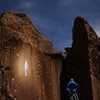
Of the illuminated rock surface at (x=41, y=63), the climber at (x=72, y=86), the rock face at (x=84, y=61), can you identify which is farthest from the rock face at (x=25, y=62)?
the climber at (x=72, y=86)

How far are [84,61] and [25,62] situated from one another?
15.0ft

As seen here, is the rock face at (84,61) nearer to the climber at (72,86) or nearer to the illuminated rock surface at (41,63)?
the illuminated rock surface at (41,63)

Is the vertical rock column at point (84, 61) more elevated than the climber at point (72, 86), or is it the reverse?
the vertical rock column at point (84, 61)

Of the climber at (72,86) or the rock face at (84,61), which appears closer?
the climber at (72,86)

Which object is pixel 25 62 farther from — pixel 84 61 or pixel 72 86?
pixel 84 61

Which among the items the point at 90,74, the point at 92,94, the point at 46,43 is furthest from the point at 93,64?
the point at 46,43

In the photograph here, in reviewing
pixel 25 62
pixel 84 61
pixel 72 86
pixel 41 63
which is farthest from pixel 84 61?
pixel 72 86

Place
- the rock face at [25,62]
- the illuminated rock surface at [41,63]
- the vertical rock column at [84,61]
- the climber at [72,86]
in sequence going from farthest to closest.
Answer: the vertical rock column at [84,61]
the illuminated rock surface at [41,63]
the rock face at [25,62]
the climber at [72,86]

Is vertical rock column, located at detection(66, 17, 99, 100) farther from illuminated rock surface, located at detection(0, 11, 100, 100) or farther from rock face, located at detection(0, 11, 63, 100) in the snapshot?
rock face, located at detection(0, 11, 63, 100)

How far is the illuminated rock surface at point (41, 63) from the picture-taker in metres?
16.8

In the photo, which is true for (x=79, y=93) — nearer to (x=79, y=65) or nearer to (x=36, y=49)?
(x=79, y=65)

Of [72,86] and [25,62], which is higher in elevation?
[25,62]

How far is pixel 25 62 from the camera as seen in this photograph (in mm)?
17734

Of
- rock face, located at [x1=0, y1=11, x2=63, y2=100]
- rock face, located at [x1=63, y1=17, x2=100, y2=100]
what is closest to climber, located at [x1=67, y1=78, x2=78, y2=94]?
rock face, located at [x1=0, y1=11, x2=63, y2=100]
